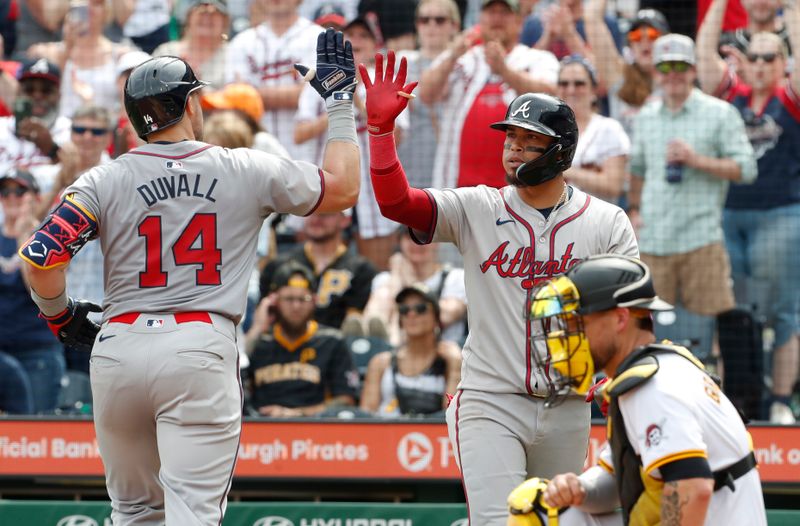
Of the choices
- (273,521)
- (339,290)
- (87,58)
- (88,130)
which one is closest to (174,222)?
(273,521)

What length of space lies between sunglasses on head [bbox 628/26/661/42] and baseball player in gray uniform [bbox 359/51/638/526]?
14.5ft

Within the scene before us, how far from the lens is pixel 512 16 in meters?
8.38

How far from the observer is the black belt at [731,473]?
3105 mm

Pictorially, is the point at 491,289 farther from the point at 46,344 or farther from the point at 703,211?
the point at 46,344

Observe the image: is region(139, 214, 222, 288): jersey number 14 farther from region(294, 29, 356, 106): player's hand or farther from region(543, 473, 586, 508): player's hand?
region(543, 473, 586, 508): player's hand

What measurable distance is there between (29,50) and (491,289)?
6.62 meters

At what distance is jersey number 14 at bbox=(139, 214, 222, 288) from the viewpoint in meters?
4.22

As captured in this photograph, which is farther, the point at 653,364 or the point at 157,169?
the point at 157,169

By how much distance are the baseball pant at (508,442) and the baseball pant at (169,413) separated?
0.80 metres

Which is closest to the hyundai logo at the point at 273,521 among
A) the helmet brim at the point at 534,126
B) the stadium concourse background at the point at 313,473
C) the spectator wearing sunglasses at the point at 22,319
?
the stadium concourse background at the point at 313,473

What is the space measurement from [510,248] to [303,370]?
3264mm

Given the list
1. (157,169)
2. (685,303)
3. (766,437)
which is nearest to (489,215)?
(157,169)

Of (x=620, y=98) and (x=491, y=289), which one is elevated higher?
(x=620, y=98)

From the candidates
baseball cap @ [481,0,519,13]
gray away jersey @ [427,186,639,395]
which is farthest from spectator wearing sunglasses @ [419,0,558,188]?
gray away jersey @ [427,186,639,395]
